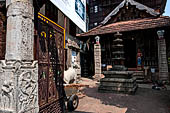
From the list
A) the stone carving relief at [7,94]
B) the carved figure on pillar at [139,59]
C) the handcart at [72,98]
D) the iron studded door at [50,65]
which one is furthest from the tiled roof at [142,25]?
the stone carving relief at [7,94]

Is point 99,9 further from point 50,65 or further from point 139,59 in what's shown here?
point 50,65

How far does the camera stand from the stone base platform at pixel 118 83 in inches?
256

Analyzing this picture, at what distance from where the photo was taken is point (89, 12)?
2306 cm

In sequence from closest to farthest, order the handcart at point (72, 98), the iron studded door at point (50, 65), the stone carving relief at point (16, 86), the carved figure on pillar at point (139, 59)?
1. the stone carving relief at point (16, 86)
2. the iron studded door at point (50, 65)
3. the handcart at point (72, 98)
4. the carved figure on pillar at point (139, 59)

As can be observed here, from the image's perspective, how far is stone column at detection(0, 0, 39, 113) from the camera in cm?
183

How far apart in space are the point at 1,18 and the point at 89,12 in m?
22.4

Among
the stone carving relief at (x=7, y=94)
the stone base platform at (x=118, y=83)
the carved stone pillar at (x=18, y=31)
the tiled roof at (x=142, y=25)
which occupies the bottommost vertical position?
the stone base platform at (x=118, y=83)

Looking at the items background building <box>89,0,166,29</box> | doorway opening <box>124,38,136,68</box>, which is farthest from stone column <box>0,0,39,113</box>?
background building <box>89,0,166,29</box>

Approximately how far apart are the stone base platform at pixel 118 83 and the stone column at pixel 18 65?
17.8 feet

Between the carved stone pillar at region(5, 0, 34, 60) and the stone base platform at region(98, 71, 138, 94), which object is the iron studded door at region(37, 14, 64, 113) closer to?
the carved stone pillar at region(5, 0, 34, 60)

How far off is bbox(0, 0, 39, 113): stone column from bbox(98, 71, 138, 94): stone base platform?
5.44 metres

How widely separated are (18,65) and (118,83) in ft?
19.2

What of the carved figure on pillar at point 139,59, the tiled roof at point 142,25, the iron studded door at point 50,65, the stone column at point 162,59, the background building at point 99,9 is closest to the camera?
the iron studded door at point 50,65

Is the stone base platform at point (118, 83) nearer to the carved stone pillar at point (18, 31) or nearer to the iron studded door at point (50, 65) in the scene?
the iron studded door at point (50, 65)
